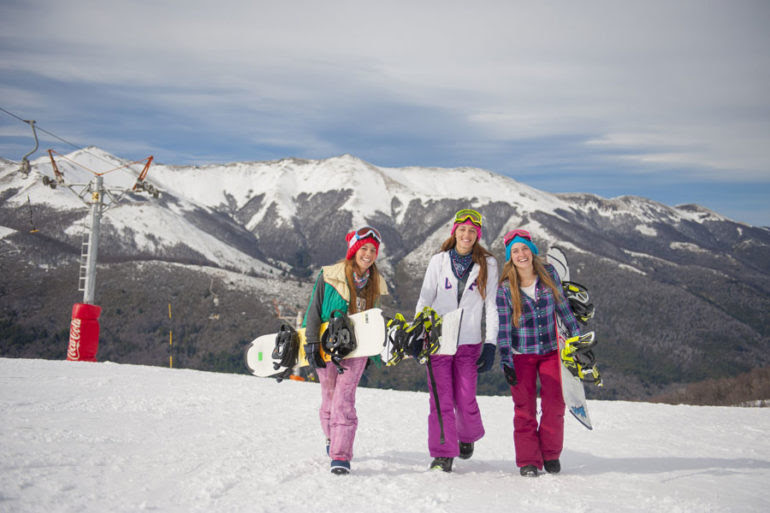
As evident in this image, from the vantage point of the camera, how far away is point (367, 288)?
5.41 metres

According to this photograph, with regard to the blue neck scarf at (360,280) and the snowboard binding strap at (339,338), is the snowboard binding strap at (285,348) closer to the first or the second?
the snowboard binding strap at (339,338)

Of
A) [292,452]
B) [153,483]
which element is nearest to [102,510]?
[153,483]

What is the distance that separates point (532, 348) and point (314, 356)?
2.00 m

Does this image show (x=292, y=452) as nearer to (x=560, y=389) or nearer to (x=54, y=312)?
(x=560, y=389)

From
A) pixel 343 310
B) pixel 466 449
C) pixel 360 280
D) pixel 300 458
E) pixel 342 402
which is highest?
pixel 360 280

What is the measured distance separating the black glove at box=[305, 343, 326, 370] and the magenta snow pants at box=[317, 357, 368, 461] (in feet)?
0.39

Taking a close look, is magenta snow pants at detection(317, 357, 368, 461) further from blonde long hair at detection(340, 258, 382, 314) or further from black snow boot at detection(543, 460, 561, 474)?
black snow boot at detection(543, 460, 561, 474)

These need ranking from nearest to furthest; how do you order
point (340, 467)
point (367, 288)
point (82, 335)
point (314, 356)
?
1. point (340, 467)
2. point (314, 356)
3. point (367, 288)
4. point (82, 335)

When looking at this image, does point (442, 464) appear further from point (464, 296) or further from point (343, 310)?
point (343, 310)

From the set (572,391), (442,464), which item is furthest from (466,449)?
(572,391)

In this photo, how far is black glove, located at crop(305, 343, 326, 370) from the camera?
16.1 ft

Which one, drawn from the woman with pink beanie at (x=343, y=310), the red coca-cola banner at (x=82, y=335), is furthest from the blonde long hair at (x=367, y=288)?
the red coca-cola banner at (x=82, y=335)

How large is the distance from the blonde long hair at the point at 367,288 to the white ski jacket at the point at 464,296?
0.44 m

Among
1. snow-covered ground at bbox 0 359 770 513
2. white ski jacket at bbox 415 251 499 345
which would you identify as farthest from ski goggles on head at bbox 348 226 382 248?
snow-covered ground at bbox 0 359 770 513
